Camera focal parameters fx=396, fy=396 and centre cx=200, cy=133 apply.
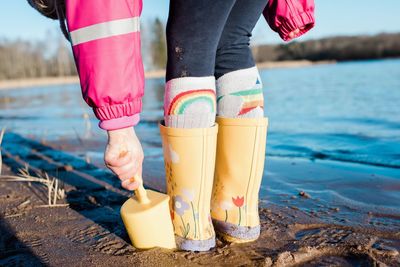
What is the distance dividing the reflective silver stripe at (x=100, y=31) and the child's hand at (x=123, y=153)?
0.25m

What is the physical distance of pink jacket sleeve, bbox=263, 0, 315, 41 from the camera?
138cm

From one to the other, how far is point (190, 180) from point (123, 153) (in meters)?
0.23

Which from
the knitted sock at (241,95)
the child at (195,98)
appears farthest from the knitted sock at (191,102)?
the knitted sock at (241,95)

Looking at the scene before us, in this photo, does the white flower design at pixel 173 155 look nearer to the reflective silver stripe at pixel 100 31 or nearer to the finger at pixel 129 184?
the finger at pixel 129 184

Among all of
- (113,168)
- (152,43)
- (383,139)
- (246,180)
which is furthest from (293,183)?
(152,43)

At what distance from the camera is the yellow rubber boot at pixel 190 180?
117 centimetres

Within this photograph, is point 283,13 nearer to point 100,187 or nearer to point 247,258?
point 247,258

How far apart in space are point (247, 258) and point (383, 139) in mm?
2517

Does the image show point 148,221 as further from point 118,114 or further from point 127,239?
point 118,114

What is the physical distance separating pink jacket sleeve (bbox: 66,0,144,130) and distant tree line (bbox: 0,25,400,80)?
4037cm

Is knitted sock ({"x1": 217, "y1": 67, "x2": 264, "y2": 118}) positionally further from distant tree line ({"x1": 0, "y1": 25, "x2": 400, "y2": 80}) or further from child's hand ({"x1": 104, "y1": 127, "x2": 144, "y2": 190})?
distant tree line ({"x1": 0, "y1": 25, "x2": 400, "y2": 80})

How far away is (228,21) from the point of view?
4.26 feet

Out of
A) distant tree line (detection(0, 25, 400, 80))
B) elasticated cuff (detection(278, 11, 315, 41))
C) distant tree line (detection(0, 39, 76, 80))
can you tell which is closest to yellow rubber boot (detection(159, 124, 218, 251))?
elasticated cuff (detection(278, 11, 315, 41))

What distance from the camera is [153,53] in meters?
41.9
